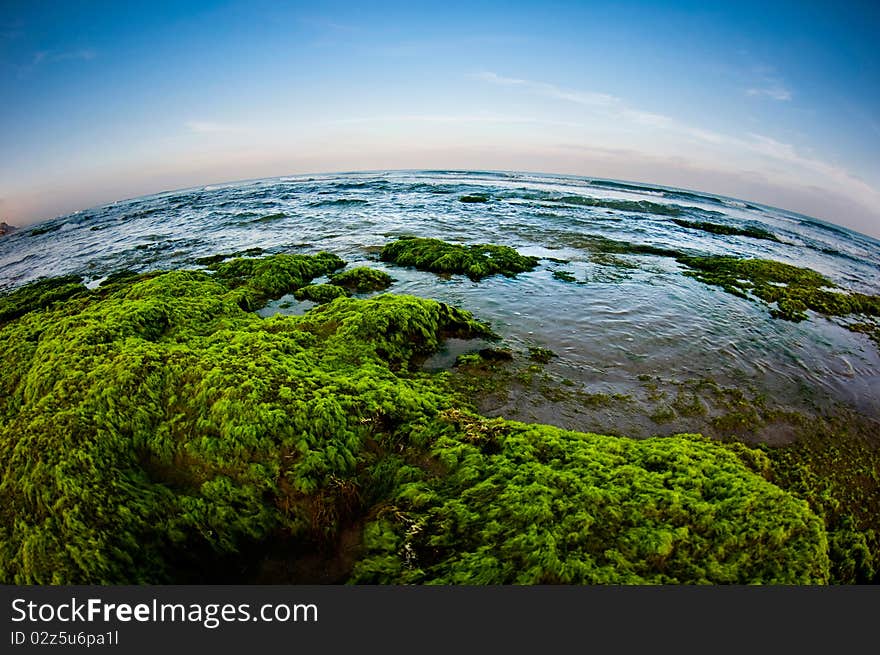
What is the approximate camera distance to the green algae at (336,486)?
249cm

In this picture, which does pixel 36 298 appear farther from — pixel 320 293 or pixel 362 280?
pixel 362 280

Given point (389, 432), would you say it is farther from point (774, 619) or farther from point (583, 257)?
point (583, 257)

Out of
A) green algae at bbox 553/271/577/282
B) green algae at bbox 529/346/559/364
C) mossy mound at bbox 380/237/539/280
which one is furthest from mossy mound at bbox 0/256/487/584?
green algae at bbox 553/271/577/282

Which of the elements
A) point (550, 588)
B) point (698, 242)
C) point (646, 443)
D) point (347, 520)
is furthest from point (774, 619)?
point (698, 242)

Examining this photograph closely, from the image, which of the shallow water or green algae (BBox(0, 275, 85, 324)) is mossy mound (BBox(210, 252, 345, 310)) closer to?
the shallow water

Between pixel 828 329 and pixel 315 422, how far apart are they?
33.0 ft

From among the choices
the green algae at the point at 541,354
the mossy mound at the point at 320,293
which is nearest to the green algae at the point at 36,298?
the mossy mound at the point at 320,293

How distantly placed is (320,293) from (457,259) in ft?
13.3

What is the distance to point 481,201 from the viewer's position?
1086 inches

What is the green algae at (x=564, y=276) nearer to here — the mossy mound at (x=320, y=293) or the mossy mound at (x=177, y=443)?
the mossy mound at (x=320, y=293)

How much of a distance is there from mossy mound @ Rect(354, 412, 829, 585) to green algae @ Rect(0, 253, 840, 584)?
0.01 meters

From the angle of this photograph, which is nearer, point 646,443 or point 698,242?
point 646,443

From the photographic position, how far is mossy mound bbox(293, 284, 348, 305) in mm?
7648

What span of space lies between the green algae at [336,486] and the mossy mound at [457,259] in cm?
591
